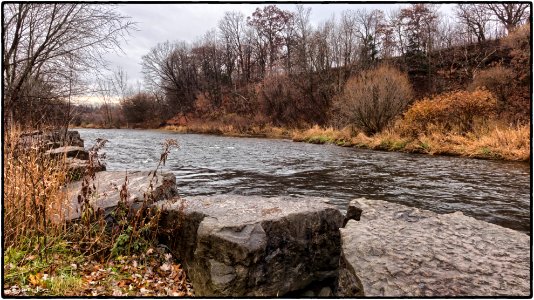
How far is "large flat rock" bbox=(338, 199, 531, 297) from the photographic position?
7.78 feet

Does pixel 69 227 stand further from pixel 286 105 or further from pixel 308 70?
pixel 308 70

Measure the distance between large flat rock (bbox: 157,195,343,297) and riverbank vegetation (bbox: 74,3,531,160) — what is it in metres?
5.48

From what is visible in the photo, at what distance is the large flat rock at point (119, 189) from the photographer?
429 cm

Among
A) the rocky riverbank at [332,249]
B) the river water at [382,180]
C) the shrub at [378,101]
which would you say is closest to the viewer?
the rocky riverbank at [332,249]

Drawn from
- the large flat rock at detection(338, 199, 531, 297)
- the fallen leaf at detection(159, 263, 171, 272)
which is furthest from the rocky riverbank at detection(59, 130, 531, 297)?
the fallen leaf at detection(159, 263, 171, 272)

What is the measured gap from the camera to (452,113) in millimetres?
16266

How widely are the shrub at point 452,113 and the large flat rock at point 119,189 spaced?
14521 mm

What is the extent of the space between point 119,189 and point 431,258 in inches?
148

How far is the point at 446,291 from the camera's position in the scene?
7.61 ft

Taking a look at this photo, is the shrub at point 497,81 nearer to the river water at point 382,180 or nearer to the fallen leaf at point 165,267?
the river water at point 382,180

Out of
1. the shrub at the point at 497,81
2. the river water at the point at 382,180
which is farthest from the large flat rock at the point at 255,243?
the shrub at the point at 497,81

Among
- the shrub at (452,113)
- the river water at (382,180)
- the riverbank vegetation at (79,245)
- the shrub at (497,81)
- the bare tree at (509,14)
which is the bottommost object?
the river water at (382,180)

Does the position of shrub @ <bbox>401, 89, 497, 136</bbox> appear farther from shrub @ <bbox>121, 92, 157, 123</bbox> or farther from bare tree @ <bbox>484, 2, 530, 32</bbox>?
shrub @ <bbox>121, 92, 157, 123</bbox>

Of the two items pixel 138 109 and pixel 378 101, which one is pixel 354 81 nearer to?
pixel 378 101
